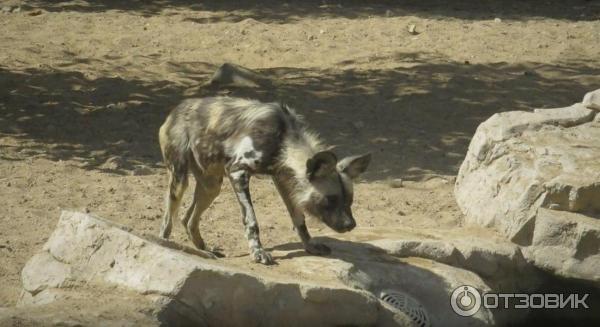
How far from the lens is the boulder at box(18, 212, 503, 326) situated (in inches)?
193

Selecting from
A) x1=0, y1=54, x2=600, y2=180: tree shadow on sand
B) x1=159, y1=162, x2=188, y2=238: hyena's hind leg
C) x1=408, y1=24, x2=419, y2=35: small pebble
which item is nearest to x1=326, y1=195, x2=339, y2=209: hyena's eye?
x1=159, y1=162, x2=188, y2=238: hyena's hind leg

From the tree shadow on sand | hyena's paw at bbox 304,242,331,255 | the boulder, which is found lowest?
→ the tree shadow on sand

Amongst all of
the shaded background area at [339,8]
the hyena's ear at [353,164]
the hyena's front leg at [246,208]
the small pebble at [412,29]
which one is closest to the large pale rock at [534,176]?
the hyena's ear at [353,164]

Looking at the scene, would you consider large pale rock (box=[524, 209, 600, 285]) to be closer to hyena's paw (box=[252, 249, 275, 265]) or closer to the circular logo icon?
the circular logo icon

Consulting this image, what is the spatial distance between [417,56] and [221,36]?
8.46 ft

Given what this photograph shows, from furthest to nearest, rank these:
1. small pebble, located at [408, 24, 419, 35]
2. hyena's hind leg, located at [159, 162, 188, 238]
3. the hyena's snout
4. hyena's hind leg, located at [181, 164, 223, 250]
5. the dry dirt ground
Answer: small pebble, located at [408, 24, 419, 35]
the dry dirt ground
hyena's hind leg, located at [181, 164, 223, 250]
hyena's hind leg, located at [159, 162, 188, 238]
the hyena's snout

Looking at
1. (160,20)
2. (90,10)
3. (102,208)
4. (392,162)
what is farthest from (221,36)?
(102,208)

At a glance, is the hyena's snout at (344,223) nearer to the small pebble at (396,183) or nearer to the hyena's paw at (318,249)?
the hyena's paw at (318,249)

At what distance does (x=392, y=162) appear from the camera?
30.3ft

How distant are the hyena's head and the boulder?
33 cm

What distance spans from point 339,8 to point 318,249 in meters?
8.81

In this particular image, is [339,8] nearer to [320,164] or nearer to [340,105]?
[340,105]

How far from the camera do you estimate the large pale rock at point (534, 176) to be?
662cm

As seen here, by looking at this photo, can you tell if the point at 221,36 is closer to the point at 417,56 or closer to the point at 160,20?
the point at 160,20
